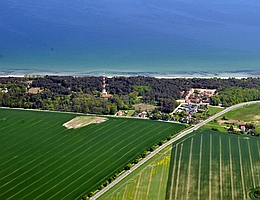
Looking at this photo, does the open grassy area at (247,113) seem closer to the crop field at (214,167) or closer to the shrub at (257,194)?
the crop field at (214,167)

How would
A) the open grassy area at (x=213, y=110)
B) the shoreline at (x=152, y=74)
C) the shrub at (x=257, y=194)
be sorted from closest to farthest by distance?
the shrub at (x=257, y=194) < the open grassy area at (x=213, y=110) < the shoreline at (x=152, y=74)

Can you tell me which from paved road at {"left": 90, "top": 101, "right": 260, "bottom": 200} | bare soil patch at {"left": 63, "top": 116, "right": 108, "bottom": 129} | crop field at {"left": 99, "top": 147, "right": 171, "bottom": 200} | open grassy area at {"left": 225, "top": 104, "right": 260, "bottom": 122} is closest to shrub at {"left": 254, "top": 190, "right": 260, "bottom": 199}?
crop field at {"left": 99, "top": 147, "right": 171, "bottom": 200}

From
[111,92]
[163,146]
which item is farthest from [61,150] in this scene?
[111,92]

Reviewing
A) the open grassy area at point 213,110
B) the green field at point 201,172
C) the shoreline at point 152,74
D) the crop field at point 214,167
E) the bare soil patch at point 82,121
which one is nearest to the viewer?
the green field at point 201,172

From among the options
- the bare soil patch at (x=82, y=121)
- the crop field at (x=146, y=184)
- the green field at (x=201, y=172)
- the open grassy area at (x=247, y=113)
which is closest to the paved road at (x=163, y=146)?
the crop field at (x=146, y=184)

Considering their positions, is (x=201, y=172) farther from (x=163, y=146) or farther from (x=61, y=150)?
(x=61, y=150)

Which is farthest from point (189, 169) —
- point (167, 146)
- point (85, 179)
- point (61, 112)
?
point (61, 112)
